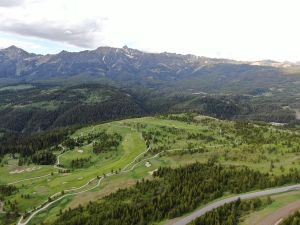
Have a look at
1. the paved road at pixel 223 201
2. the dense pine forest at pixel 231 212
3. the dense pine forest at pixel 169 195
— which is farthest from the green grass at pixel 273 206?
the dense pine forest at pixel 169 195

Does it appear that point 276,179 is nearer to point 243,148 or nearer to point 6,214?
point 243,148

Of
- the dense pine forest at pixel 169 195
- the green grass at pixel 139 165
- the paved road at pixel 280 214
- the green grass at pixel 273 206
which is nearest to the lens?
the paved road at pixel 280 214

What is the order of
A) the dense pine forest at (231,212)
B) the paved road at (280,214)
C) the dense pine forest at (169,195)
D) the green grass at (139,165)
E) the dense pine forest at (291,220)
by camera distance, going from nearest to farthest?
1. the dense pine forest at (291,220)
2. the paved road at (280,214)
3. the dense pine forest at (231,212)
4. the dense pine forest at (169,195)
5. the green grass at (139,165)

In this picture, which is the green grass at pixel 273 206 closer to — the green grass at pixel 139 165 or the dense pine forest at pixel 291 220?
the dense pine forest at pixel 291 220

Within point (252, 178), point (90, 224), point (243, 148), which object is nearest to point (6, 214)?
point (90, 224)

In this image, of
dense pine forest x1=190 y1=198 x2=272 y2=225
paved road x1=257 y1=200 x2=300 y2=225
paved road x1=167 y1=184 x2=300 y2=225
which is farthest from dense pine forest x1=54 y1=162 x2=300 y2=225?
paved road x1=257 y1=200 x2=300 y2=225

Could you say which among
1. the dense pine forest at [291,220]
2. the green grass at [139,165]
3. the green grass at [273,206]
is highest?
the dense pine forest at [291,220]

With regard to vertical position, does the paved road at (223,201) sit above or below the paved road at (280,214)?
below

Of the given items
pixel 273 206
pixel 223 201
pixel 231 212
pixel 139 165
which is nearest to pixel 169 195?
pixel 223 201

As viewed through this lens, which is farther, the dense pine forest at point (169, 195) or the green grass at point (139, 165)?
the green grass at point (139, 165)
